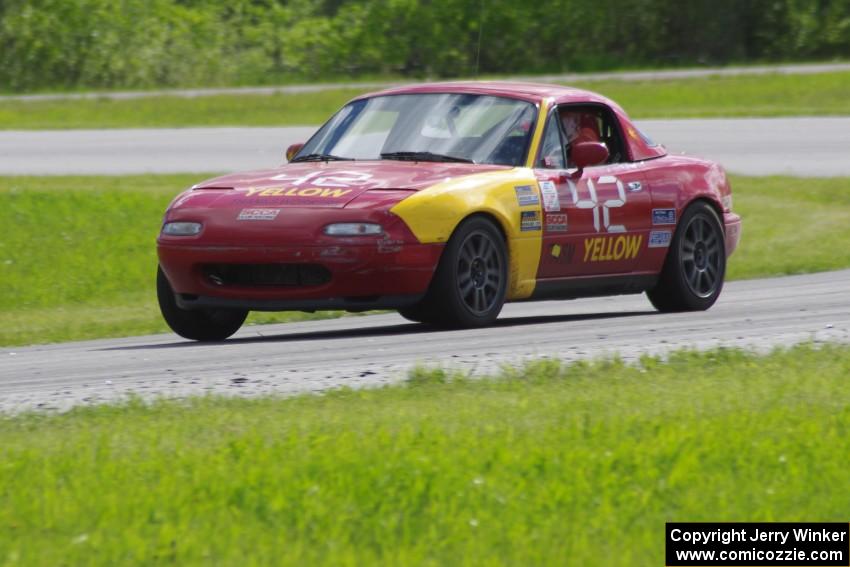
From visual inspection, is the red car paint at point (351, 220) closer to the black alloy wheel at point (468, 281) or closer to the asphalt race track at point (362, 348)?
the black alloy wheel at point (468, 281)

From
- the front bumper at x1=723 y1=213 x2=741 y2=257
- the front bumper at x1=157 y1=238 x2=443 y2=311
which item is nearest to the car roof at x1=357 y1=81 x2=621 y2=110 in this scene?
the front bumper at x1=723 y1=213 x2=741 y2=257

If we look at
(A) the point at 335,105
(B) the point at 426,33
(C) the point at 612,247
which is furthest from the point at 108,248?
(B) the point at 426,33

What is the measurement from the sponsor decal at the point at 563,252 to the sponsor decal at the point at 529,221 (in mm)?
223

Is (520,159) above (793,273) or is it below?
above

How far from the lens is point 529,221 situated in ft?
32.2

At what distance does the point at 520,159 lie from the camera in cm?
1010

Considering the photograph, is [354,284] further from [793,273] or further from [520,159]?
[793,273]

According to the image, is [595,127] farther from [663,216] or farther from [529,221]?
[529,221]

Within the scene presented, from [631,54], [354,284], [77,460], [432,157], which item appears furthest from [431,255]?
[631,54]

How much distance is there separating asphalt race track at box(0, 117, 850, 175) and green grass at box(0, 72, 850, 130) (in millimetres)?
3055

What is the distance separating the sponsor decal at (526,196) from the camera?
975 centimetres

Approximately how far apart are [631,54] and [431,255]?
40286 millimetres

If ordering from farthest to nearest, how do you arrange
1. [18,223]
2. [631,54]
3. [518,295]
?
1. [631,54]
2. [18,223]
3. [518,295]

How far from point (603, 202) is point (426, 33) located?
38.6 metres
